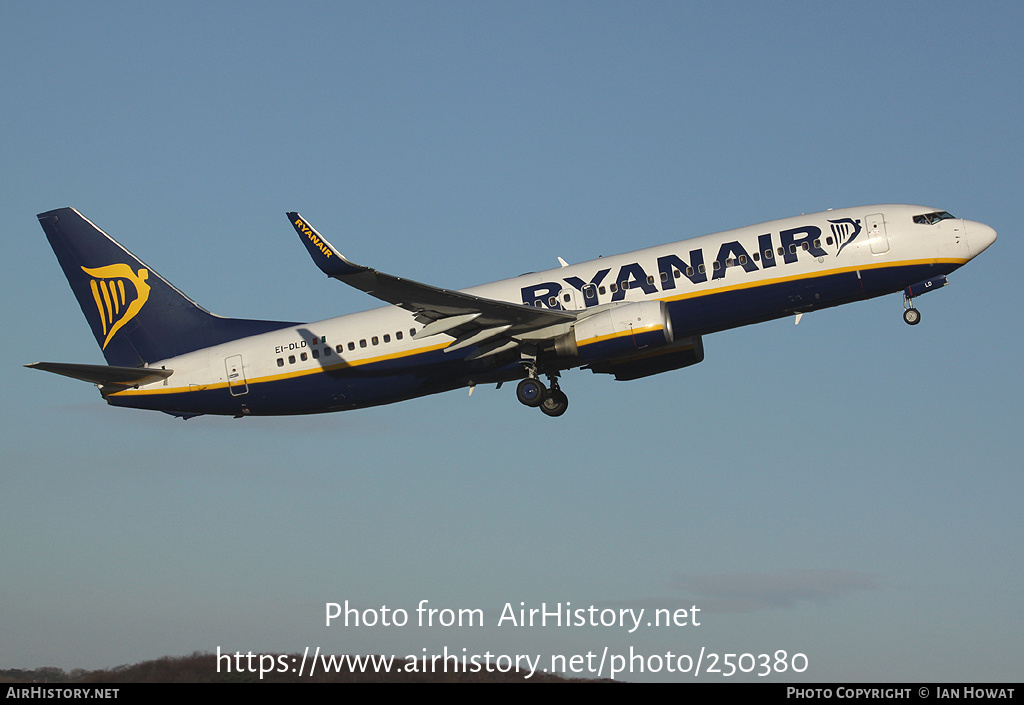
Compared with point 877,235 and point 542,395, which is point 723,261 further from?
point 542,395

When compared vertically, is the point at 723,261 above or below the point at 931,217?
below

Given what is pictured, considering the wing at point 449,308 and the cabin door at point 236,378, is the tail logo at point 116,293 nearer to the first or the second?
the cabin door at point 236,378

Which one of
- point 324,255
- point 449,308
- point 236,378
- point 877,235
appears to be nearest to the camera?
point 324,255

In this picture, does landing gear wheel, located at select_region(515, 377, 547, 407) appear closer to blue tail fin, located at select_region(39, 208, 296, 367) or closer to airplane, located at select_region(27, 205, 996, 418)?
airplane, located at select_region(27, 205, 996, 418)

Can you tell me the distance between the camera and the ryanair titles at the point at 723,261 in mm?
37719

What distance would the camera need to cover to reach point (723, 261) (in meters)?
37.8

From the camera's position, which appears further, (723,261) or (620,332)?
(723,261)

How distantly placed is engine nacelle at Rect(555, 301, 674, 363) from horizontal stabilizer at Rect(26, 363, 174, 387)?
1597 centimetres

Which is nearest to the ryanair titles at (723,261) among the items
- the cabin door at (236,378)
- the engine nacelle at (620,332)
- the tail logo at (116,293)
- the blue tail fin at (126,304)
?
the engine nacelle at (620,332)

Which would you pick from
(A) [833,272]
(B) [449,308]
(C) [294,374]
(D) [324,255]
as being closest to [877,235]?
(A) [833,272]

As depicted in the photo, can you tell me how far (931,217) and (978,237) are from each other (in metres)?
1.62

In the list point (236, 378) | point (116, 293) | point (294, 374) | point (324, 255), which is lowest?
point (294, 374)

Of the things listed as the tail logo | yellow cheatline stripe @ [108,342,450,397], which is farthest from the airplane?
the tail logo
